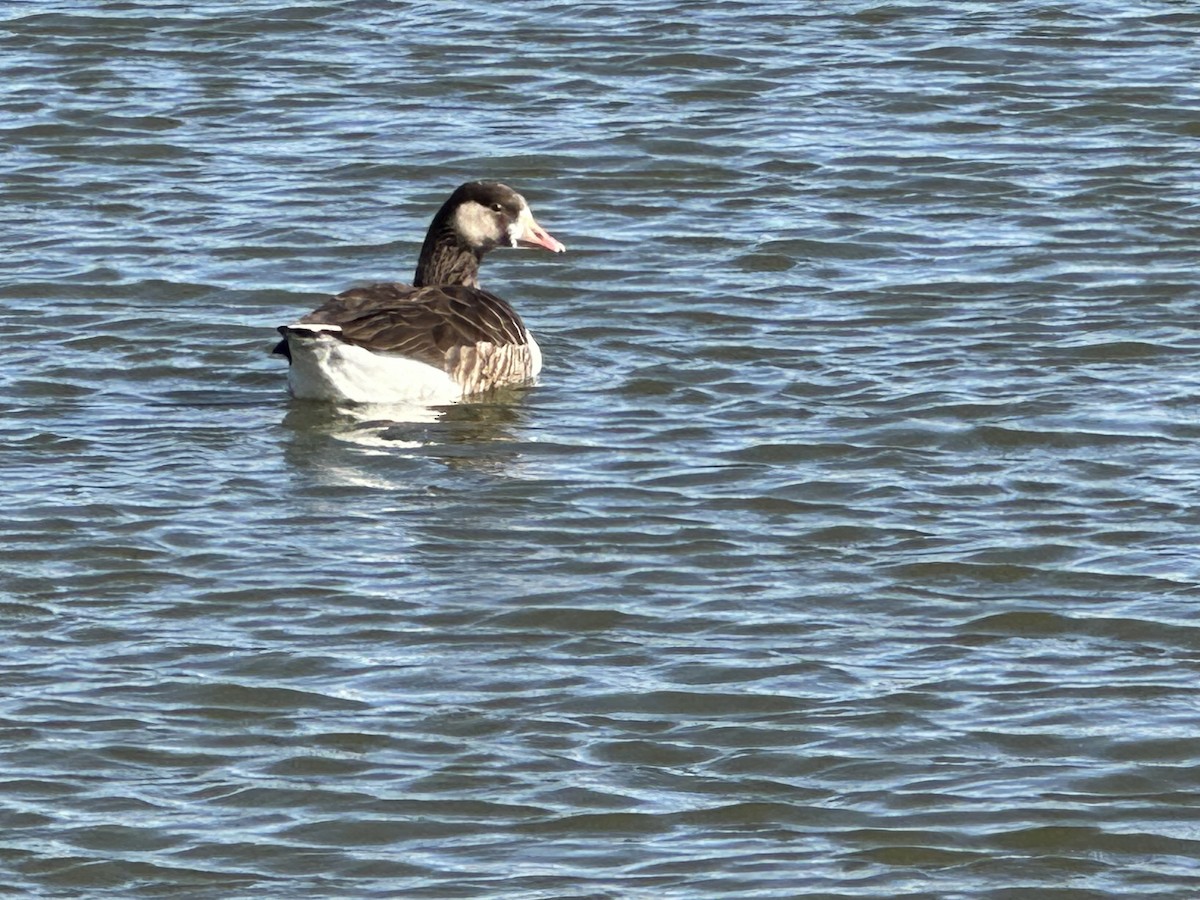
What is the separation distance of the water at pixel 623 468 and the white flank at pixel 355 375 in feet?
0.47

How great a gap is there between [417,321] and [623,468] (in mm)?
1831

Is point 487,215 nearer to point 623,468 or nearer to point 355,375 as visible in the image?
point 355,375

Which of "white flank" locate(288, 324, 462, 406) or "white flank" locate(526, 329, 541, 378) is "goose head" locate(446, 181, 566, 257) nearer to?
"white flank" locate(526, 329, 541, 378)

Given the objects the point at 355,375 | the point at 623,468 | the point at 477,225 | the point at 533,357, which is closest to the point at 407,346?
the point at 355,375

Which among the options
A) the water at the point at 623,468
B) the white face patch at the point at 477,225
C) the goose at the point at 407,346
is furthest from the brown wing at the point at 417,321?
the white face patch at the point at 477,225

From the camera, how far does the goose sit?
11680 mm

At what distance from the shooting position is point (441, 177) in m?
15.5

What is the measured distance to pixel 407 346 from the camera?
39.3 ft

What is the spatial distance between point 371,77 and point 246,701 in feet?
32.4

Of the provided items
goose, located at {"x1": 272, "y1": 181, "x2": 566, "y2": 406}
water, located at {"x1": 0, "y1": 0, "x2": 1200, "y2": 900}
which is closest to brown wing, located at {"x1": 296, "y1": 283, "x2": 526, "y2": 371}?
goose, located at {"x1": 272, "y1": 181, "x2": 566, "y2": 406}

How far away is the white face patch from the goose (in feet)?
1.18

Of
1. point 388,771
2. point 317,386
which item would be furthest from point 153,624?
point 317,386

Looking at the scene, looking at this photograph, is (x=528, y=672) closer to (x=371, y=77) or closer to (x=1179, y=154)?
(x=1179, y=154)

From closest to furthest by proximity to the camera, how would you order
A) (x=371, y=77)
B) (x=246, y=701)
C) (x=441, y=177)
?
(x=246, y=701), (x=441, y=177), (x=371, y=77)
